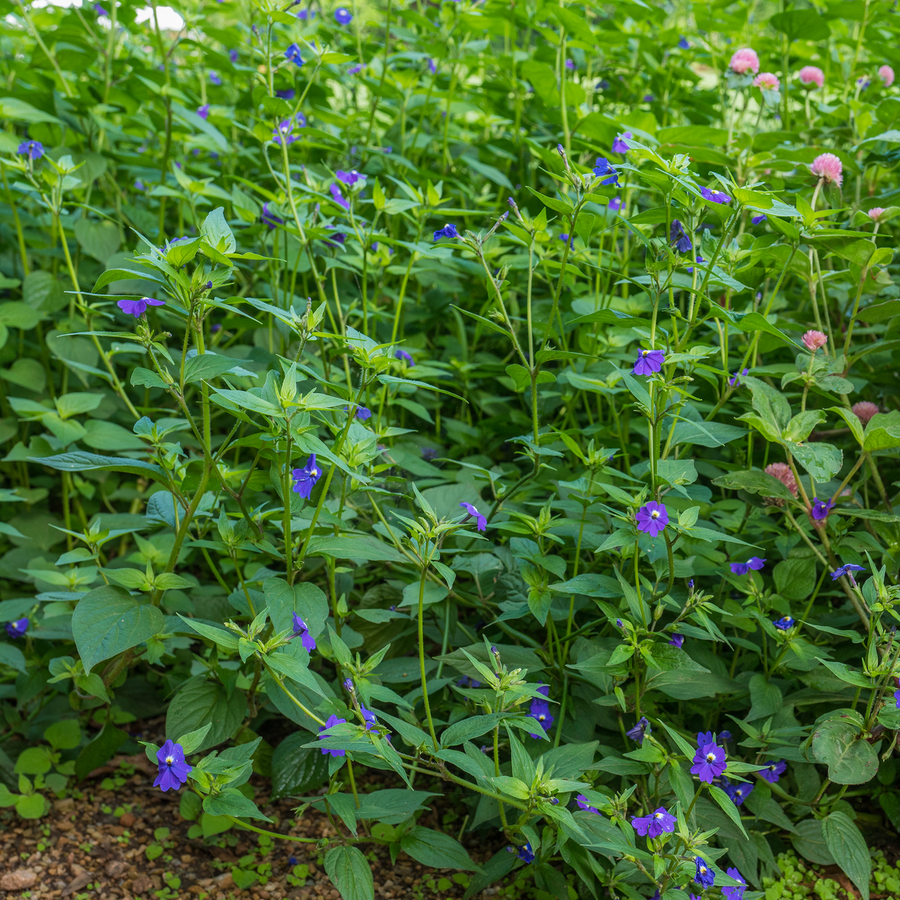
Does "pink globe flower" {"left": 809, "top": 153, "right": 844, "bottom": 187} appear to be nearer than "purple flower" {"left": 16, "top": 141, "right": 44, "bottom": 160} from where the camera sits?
Yes

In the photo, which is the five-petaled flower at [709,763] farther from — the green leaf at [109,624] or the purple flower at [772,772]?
the green leaf at [109,624]

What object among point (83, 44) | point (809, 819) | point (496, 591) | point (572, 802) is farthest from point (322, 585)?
point (83, 44)

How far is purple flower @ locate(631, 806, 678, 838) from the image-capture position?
130 cm

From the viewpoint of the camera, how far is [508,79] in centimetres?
302

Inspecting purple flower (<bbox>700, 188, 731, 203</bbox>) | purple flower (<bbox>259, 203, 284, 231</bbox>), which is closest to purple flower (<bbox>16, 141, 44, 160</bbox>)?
purple flower (<bbox>259, 203, 284, 231</bbox>)

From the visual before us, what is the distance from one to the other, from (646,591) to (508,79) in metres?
2.18

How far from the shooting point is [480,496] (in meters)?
2.05

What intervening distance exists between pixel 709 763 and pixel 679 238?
3.18ft

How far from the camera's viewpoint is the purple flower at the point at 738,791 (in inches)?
63.8

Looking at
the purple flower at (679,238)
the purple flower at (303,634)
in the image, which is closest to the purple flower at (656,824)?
the purple flower at (303,634)

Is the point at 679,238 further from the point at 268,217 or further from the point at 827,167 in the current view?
the point at 268,217

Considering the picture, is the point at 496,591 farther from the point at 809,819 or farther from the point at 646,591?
the point at 809,819

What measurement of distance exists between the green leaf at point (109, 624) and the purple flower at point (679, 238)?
1213 mm

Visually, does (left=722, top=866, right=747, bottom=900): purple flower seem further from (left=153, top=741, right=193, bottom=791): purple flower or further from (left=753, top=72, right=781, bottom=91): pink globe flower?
(left=753, top=72, right=781, bottom=91): pink globe flower
